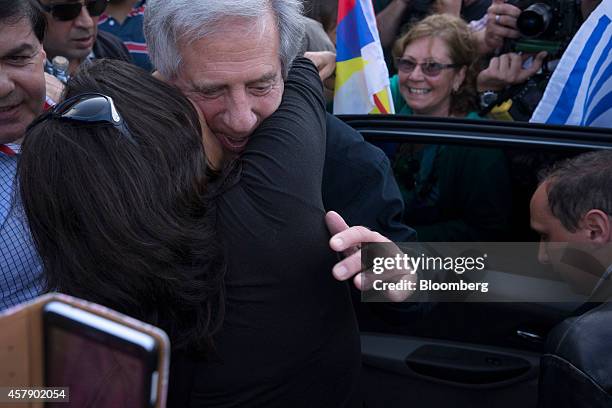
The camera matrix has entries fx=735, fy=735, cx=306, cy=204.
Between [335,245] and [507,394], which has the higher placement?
[335,245]

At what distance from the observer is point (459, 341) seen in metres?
2.40

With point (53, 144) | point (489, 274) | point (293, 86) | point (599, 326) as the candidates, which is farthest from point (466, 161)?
point (53, 144)

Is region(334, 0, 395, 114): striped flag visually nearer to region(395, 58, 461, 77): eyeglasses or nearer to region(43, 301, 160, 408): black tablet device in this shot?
region(395, 58, 461, 77): eyeglasses

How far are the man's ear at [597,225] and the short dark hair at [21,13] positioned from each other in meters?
1.60

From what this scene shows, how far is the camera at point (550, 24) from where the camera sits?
3.26 meters

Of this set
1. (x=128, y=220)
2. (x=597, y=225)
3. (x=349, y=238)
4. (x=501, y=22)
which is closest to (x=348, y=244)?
(x=349, y=238)

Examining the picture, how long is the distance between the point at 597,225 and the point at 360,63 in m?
1.21

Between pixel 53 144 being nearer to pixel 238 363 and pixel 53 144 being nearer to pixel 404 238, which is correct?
pixel 238 363

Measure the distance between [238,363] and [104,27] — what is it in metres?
3.36

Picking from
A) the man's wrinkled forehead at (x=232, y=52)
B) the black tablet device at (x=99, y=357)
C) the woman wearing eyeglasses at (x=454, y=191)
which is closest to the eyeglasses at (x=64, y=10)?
the woman wearing eyeglasses at (x=454, y=191)

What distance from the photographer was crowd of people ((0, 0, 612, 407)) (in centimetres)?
121

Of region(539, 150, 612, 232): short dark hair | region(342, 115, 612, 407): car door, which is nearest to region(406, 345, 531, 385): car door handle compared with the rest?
region(342, 115, 612, 407): car door

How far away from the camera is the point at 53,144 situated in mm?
1228

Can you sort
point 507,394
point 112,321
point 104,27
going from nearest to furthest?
point 112,321 < point 507,394 < point 104,27
